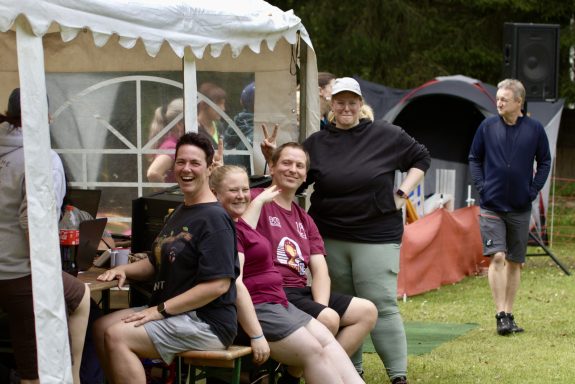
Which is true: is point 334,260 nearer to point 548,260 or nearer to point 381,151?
→ point 381,151

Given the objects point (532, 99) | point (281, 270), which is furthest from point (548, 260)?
point (281, 270)

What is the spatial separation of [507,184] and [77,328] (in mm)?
4033

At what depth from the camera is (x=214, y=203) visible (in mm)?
4840

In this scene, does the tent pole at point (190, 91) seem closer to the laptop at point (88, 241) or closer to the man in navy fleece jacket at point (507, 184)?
the laptop at point (88, 241)

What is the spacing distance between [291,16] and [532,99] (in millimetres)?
6704

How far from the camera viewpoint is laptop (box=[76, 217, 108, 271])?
5453 mm

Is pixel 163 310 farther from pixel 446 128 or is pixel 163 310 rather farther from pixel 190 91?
pixel 446 128

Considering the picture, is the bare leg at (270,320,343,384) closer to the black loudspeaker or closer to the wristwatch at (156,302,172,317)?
the wristwatch at (156,302,172,317)

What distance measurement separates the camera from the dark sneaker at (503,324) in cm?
786

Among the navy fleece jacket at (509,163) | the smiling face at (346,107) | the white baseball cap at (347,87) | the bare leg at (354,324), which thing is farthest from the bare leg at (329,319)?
the navy fleece jacket at (509,163)

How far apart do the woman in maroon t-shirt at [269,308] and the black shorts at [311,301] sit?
0.15 m

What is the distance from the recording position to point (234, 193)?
5152mm

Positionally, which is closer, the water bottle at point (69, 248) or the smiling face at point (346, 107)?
the water bottle at point (69, 248)

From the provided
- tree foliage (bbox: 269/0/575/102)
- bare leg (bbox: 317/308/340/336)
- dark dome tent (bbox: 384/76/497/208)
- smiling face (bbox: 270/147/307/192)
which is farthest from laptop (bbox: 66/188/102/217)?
tree foliage (bbox: 269/0/575/102)
